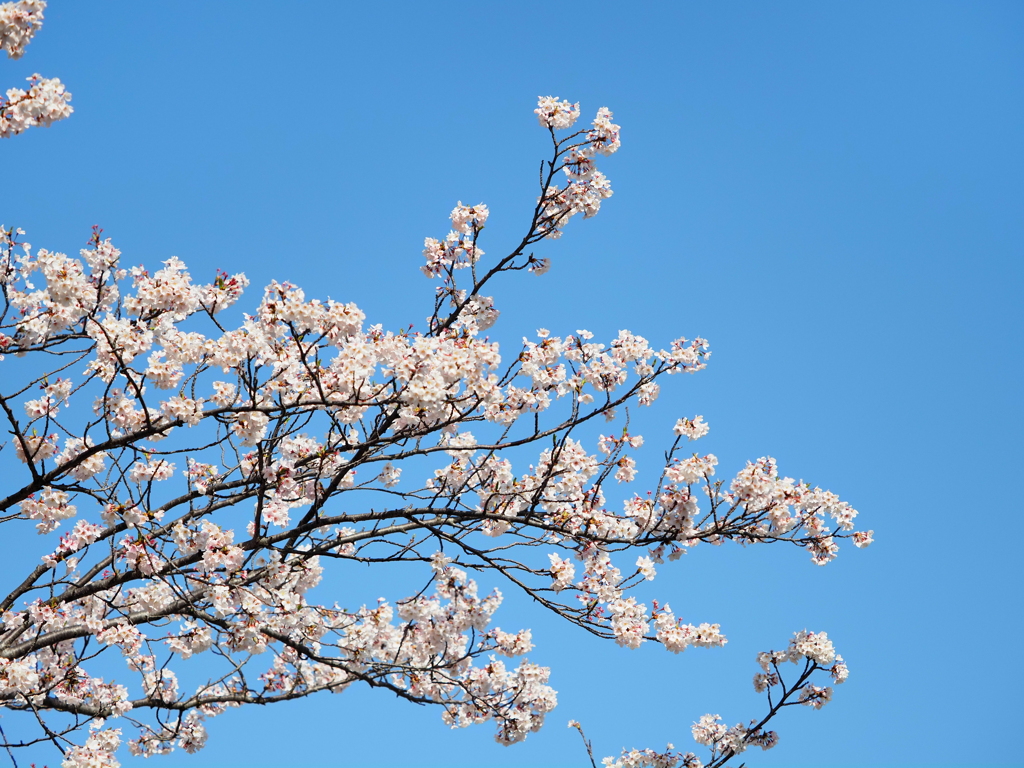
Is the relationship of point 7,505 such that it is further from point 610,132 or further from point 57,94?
point 610,132

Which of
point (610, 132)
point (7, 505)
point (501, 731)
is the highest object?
point (610, 132)

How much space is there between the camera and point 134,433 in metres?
6.71

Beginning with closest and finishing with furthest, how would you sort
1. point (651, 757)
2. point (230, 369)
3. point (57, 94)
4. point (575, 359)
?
point (57, 94) → point (230, 369) → point (575, 359) → point (651, 757)

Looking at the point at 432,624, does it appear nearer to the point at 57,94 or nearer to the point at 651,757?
the point at 651,757

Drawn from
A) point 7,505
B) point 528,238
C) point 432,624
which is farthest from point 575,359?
point 7,505

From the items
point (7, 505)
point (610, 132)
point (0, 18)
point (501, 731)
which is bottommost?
point (501, 731)

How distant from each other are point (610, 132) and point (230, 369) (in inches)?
167

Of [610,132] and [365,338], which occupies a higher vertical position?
[610,132]

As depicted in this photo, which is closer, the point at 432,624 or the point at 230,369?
the point at 230,369

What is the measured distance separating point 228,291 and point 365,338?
109 centimetres

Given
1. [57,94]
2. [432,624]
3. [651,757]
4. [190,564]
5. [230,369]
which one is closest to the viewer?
[57,94]

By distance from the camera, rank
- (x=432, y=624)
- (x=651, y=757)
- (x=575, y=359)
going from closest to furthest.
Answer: (x=575, y=359), (x=432, y=624), (x=651, y=757)

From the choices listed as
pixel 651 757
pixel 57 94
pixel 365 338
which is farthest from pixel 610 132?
pixel 651 757

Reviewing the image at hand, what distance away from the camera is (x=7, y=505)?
6922mm
